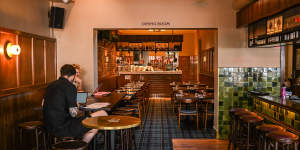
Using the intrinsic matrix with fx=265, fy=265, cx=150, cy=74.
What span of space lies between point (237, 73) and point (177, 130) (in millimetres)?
2194

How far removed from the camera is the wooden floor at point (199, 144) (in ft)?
18.6

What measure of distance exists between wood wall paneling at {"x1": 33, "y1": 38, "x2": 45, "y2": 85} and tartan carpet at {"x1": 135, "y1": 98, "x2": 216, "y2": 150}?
8.45 feet

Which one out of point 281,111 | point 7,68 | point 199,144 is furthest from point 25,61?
point 281,111

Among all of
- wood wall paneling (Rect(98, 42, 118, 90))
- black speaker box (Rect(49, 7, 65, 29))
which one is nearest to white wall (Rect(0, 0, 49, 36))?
black speaker box (Rect(49, 7, 65, 29))

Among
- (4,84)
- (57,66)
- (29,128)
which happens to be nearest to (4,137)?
(29,128)

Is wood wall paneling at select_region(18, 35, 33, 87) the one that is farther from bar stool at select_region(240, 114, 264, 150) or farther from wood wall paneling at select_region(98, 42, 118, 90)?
wood wall paneling at select_region(98, 42, 118, 90)

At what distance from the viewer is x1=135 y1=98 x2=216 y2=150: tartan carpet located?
5.88m

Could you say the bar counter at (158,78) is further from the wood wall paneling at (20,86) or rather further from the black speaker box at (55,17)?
the wood wall paneling at (20,86)

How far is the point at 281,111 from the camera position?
457 centimetres

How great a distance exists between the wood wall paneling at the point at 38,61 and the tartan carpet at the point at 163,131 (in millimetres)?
2577

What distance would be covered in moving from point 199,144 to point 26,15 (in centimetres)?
458

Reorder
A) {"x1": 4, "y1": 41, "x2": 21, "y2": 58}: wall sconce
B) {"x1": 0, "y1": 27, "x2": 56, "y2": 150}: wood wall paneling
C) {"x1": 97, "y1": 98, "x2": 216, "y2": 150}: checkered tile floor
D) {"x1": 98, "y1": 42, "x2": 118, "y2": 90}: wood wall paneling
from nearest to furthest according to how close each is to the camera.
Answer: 1. {"x1": 0, "y1": 27, "x2": 56, "y2": 150}: wood wall paneling
2. {"x1": 4, "y1": 41, "x2": 21, "y2": 58}: wall sconce
3. {"x1": 97, "y1": 98, "x2": 216, "y2": 150}: checkered tile floor
4. {"x1": 98, "y1": 42, "x2": 118, "y2": 90}: wood wall paneling

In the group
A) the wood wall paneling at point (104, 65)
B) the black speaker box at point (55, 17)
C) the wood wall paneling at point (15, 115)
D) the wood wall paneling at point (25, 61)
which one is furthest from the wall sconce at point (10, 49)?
the wood wall paneling at point (104, 65)

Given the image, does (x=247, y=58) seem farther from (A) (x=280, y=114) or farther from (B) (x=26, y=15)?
(B) (x=26, y=15)
